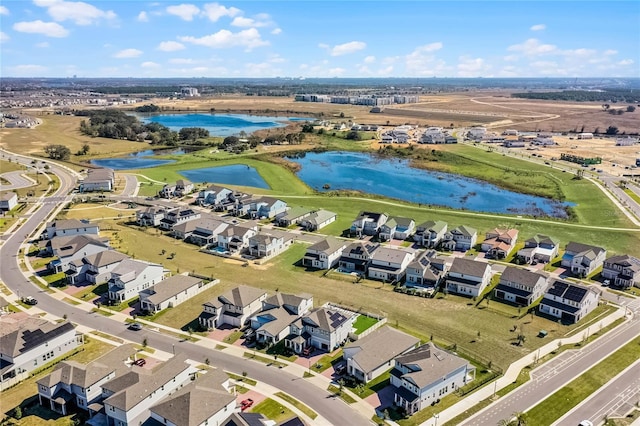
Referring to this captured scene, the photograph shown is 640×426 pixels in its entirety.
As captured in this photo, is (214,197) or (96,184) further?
(96,184)

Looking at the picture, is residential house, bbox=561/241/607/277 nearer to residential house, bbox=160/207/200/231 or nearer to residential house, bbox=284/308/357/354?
residential house, bbox=284/308/357/354

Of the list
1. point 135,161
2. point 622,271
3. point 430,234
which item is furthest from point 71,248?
point 135,161

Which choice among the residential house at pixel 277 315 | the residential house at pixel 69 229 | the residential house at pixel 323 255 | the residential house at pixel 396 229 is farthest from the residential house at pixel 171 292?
the residential house at pixel 396 229

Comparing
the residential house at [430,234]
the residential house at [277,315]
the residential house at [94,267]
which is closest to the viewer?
the residential house at [277,315]

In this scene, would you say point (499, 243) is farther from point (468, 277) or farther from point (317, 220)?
point (317, 220)

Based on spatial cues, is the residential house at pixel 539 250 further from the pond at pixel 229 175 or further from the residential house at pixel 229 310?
the pond at pixel 229 175

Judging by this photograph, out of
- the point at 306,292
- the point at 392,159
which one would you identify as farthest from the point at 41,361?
the point at 392,159

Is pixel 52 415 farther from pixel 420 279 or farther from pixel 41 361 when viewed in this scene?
pixel 420 279
